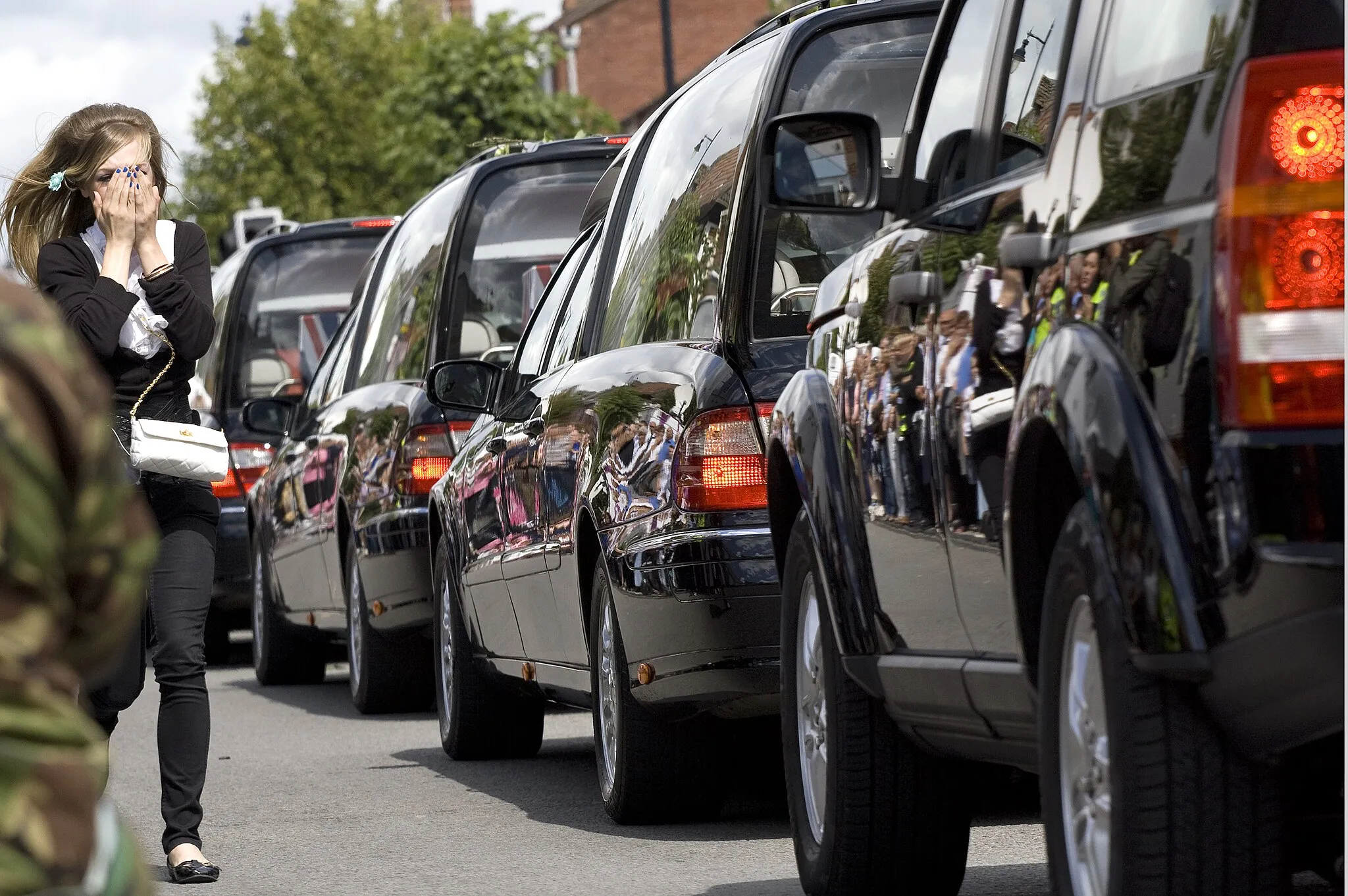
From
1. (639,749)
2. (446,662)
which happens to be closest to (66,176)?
(639,749)

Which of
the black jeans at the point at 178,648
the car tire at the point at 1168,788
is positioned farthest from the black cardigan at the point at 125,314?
the car tire at the point at 1168,788

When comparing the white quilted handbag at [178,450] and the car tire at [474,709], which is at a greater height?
the white quilted handbag at [178,450]

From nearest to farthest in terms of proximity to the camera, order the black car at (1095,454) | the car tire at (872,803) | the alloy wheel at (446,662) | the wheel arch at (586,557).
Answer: the black car at (1095,454), the car tire at (872,803), the wheel arch at (586,557), the alloy wheel at (446,662)

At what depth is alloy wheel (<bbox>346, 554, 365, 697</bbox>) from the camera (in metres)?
11.1

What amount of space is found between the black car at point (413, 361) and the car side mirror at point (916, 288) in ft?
18.2

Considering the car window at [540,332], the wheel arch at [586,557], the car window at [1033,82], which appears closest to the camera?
the car window at [1033,82]

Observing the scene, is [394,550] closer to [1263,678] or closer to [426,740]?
[426,740]

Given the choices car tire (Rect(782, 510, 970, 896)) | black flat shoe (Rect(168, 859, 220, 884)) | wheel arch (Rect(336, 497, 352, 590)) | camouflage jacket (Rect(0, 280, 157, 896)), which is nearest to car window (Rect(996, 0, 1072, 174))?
car tire (Rect(782, 510, 970, 896))

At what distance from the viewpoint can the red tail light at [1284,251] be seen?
10.7 feet

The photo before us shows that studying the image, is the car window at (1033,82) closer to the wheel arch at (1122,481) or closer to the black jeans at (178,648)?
the wheel arch at (1122,481)

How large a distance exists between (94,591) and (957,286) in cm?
249

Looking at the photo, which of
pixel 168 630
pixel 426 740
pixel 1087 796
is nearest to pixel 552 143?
pixel 426 740

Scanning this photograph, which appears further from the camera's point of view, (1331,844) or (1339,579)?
(1331,844)

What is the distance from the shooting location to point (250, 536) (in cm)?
1442
